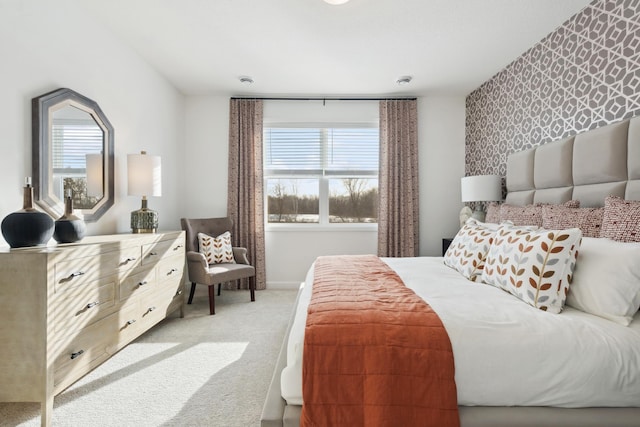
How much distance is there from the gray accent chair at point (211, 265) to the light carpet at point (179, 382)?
44 centimetres

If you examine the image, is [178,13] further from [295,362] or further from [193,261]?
[295,362]

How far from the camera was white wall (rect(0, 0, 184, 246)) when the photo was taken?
5.82 ft

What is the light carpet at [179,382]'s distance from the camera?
1.58 m

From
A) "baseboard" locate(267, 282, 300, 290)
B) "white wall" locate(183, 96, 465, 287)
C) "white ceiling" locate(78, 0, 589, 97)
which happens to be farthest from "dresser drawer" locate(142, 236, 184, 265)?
"white ceiling" locate(78, 0, 589, 97)

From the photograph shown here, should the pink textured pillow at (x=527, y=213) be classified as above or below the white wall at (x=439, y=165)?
below

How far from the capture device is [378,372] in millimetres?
1140

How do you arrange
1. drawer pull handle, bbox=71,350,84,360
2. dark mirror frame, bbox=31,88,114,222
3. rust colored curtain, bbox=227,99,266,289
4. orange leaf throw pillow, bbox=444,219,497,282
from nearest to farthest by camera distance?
1. drawer pull handle, bbox=71,350,84,360
2. dark mirror frame, bbox=31,88,114,222
3. orange leaf throw pillow, bbox=444,219,497,282
4. rust colored curtain, bbox=227,99,266,289

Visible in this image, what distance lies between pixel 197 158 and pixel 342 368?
146 inches

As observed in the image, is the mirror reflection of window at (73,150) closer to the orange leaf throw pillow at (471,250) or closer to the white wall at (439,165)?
the orange leaf throw pillow at (471,250)

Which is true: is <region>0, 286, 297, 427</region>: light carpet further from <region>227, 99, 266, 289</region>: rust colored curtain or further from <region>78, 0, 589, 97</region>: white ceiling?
<region>78, 0, 589, 97</region>: white ceiling

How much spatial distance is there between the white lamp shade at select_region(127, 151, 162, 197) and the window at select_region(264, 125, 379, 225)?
163 cm

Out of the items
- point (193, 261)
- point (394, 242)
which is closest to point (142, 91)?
point (193, 261)

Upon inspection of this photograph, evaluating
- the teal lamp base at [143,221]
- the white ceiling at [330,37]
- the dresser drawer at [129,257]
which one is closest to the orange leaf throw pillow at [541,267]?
the white ceiling at [330,37]

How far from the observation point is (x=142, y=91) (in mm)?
3125
